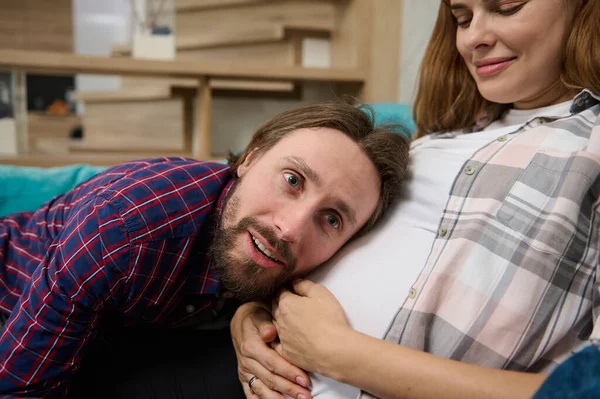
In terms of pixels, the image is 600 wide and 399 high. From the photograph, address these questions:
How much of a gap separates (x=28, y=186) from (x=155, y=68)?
1007 mm

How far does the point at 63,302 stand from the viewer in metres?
0.87

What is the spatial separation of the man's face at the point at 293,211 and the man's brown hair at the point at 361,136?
0.9 inches

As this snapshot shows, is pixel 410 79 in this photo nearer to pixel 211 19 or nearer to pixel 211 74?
pixel 211 74

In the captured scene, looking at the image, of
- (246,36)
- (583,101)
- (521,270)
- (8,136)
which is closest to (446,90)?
(583,101)

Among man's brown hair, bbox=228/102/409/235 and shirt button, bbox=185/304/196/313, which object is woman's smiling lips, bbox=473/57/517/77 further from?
shirt button, bbox=185/304/196/313

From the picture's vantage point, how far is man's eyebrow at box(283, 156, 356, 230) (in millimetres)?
934

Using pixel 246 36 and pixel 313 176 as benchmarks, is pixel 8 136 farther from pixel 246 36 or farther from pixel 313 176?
pixel 313 176

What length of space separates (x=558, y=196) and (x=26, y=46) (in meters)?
3.91

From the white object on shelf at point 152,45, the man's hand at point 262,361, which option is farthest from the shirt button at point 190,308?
the white object on shelf at point 152,45

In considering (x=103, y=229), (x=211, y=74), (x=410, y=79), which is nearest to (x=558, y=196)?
(x=103, y=229)

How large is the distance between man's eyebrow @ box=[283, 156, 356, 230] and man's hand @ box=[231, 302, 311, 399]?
250mm

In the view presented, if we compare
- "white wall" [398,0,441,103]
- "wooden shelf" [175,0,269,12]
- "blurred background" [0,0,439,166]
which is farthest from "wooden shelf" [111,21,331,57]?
"white wall" [398,0,441,103]

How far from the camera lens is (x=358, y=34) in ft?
8.27

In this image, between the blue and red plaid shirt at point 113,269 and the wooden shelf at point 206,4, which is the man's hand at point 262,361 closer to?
the blue and red plaid shirt at point 113,269
